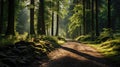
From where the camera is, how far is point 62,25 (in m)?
121

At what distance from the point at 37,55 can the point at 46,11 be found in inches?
1410

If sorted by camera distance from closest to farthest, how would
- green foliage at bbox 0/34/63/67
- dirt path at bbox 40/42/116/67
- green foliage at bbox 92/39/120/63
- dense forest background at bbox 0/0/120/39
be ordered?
green foliage at bbox 0/34/63/67, dirt path at bbox 40/42/116/67, green foliage at bbox 92/39/120/63, dense forest background at bbox 0/0/120/39

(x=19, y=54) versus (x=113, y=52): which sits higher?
(x=19, y=54)

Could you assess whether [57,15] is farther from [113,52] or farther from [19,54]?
[19,54]

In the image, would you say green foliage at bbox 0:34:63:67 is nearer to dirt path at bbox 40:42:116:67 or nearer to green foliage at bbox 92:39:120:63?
dirt path at bbox 40:42:116:67

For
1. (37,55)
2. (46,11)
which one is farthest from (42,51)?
(46,11)

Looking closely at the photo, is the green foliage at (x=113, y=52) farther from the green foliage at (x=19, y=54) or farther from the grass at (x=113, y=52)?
the green foliage at (x=19, y=54)

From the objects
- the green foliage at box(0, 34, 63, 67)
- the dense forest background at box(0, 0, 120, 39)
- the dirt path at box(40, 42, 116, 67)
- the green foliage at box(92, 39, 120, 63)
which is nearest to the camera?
the green foliage at box(0, 34, 63, 67)

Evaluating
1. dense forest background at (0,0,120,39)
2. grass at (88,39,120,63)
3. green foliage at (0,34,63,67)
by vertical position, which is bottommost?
grass at (88,39,120,63)

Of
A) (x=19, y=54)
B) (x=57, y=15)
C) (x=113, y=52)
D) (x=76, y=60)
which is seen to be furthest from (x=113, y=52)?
(x=57, y=15)

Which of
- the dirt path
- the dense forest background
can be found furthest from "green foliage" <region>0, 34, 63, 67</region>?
the dense forest background

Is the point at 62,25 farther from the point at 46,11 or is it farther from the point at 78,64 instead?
the point at 78,64

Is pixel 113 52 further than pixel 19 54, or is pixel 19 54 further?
pixel 113 52

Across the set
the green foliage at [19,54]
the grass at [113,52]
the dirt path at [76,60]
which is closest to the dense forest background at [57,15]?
the green foliage at [19,54]
